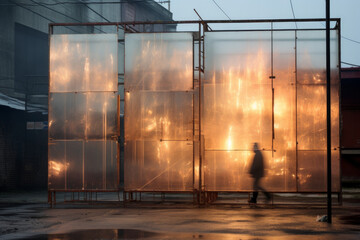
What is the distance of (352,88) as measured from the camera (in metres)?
28.5

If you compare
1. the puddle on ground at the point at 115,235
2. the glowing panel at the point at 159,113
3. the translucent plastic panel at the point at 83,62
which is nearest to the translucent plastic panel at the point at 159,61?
the glowing panel at the point at 159,113

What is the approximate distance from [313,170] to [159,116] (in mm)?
4654

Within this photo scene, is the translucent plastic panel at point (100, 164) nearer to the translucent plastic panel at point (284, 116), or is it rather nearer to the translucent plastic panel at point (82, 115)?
the translucent plastic panel at point (82, 115)

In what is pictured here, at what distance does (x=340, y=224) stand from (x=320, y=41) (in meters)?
6.05

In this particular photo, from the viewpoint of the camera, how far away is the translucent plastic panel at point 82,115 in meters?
18.1

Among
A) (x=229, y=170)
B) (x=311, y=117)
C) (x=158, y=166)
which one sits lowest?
(x=229, y=170)

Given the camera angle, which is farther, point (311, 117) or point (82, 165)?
point (82, 165)

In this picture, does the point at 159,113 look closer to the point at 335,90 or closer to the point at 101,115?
the point at 101,115

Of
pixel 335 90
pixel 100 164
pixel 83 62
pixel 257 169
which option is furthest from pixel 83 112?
pixel 335 90

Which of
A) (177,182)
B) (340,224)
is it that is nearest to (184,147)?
(177,182)

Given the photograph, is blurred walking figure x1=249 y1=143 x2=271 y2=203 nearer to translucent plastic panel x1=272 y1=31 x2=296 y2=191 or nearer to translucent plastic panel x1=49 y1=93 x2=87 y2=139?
translucent plastic panel x1=272 y1=31 x2=296 y2=191

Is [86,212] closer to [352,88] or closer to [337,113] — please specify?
[337,113]

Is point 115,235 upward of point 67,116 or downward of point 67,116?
downward

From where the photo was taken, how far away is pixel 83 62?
1828 cm
